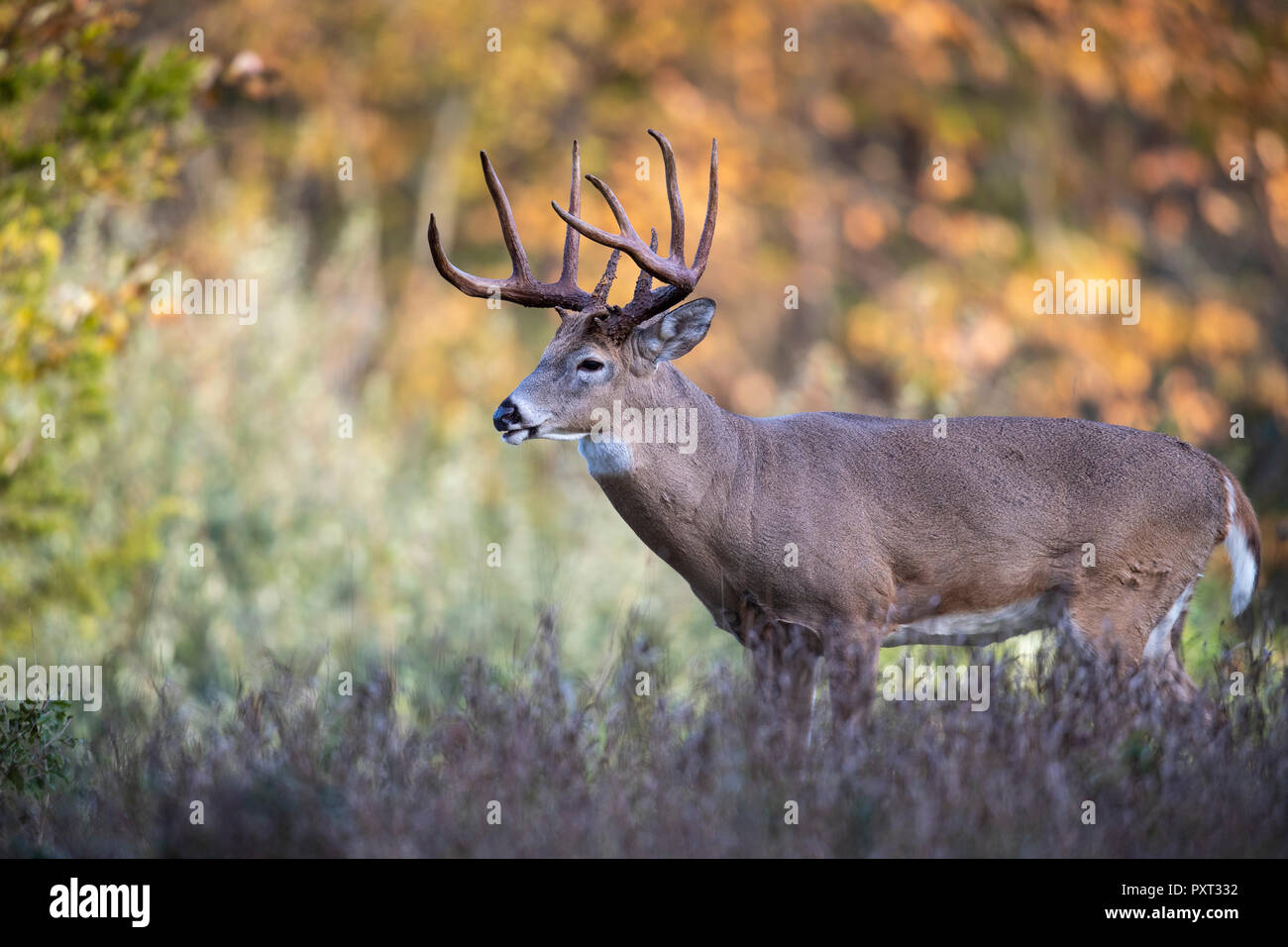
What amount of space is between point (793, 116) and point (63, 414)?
1113cm

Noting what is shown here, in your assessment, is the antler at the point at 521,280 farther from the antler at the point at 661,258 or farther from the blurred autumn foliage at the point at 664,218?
the blurred autumn foliage at the point at 664,218

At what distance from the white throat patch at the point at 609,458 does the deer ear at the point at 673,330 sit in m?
0.39

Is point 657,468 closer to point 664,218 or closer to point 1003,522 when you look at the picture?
point 1003,522

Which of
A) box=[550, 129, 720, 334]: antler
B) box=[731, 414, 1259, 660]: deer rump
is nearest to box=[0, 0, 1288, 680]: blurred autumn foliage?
box=[731, 414, 1259, 660]: deer rump

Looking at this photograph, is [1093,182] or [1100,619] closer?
[1100,619]

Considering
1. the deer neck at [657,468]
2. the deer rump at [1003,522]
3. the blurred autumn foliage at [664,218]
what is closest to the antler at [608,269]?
the deer neck at [657,468]

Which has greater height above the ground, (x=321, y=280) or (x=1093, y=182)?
(x=1093, y=182)

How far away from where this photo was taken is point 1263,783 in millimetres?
4199

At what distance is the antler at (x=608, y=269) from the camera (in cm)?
511

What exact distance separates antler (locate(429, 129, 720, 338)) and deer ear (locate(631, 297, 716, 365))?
0.15 feet

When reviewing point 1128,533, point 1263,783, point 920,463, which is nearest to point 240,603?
point 920,463

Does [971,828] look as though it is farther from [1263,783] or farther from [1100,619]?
[1100,619]
